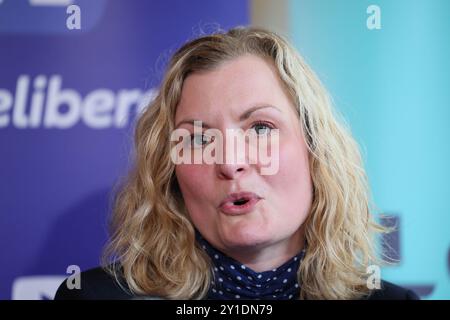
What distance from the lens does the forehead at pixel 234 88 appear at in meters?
1.10

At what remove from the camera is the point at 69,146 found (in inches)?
50.1

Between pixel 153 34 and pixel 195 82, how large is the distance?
207mm

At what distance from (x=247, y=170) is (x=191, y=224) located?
18cm

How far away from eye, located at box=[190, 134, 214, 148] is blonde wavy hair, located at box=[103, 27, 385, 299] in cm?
6

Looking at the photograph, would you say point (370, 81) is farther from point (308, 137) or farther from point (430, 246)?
point (430, 246)

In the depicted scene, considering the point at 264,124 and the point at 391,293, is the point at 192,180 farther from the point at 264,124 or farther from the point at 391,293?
the point at 391,293

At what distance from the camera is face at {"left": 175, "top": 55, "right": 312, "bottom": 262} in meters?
1.07

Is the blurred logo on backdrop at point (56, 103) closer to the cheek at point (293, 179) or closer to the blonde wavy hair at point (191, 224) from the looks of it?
the blonde wavy hair at point (191, 224)

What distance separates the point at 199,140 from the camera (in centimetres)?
112

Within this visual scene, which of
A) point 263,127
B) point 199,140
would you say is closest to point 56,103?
point 199,140

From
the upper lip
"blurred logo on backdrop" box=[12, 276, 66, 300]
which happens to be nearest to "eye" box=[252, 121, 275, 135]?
the upper lip

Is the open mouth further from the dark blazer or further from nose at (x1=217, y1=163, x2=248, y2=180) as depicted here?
the dark blazer
